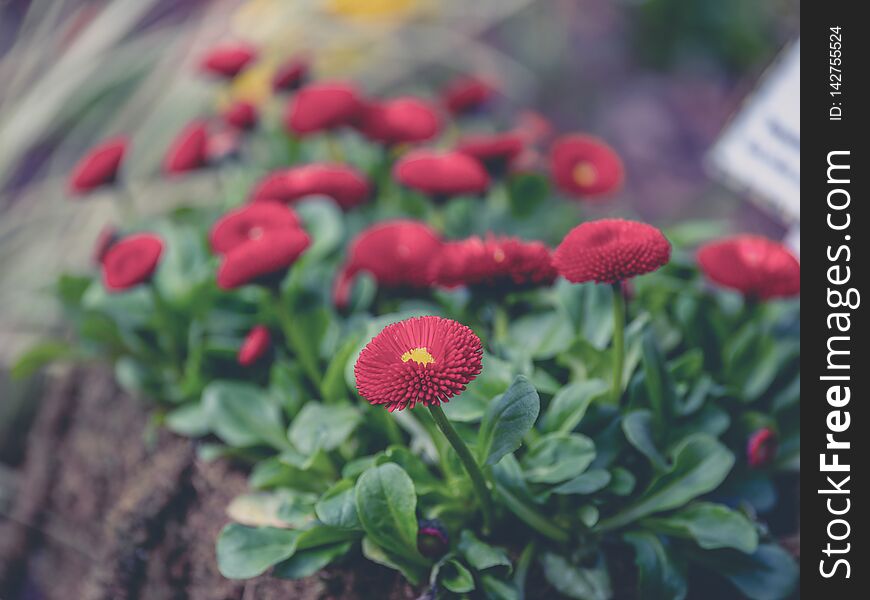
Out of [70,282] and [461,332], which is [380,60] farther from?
[461,332]

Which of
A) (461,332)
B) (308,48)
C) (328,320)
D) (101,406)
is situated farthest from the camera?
(308,48)

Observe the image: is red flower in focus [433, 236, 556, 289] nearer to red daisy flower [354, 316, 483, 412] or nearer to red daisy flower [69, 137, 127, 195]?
red daisy flower [354, 316, 483, 412]

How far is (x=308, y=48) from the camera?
2410 mm

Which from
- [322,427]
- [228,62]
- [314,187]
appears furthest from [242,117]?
[322,427]

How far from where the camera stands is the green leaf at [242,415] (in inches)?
44.3

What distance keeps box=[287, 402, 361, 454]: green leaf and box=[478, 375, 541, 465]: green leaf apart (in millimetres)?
224

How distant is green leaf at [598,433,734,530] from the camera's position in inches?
38.2

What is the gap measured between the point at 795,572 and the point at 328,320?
70 cm

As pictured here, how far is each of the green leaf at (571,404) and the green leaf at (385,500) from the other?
212mm

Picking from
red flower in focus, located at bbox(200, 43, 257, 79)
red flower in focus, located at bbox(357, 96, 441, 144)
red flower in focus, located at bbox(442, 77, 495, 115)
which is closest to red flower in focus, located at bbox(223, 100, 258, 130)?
red flower in focus, located at bbox(200, 43, 257, 79)

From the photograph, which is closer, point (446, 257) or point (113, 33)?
point (446, 257)

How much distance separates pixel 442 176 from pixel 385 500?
542 millimetres

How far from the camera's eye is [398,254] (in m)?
1.09
